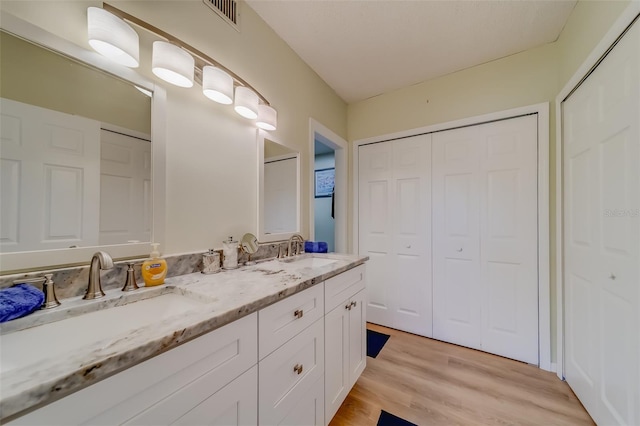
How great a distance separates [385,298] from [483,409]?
114cm

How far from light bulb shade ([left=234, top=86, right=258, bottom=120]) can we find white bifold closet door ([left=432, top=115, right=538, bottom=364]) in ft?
5.62

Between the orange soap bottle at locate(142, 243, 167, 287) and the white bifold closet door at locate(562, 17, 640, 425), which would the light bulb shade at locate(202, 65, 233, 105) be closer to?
the orange soap bottle at locate(142, 243, 167, 287)

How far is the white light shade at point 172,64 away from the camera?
0.99m

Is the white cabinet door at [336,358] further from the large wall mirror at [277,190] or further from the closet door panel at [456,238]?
the closet door panel at [456,238]

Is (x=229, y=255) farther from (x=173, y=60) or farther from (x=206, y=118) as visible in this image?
(x=173, y=60)

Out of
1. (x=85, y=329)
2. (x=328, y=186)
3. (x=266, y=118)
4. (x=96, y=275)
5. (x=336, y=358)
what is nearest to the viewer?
(x=85, y=329)

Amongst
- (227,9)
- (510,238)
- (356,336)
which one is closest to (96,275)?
(356,336)

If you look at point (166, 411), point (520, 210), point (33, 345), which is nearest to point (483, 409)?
point (520, 210)

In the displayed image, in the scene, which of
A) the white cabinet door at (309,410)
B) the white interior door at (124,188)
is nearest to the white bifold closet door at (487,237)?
the white cabinet door at (309,410)

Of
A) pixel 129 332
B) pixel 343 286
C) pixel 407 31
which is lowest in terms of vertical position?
pixel 343 286

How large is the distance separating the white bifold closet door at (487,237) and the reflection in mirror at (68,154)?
226 cm

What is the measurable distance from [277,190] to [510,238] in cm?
193

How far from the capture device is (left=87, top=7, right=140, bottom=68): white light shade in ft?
2.71

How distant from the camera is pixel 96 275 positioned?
797 millimetres
